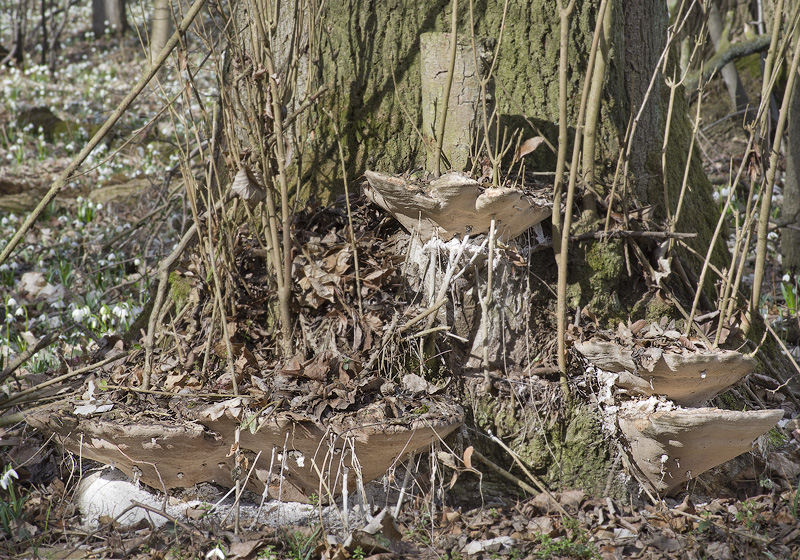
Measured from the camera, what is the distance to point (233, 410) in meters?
2.28

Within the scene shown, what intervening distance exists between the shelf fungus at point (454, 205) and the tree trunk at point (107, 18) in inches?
585

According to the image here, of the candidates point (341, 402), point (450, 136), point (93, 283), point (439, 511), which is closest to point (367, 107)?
point (450, 136)

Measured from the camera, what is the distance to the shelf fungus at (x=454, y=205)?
7.59 feet

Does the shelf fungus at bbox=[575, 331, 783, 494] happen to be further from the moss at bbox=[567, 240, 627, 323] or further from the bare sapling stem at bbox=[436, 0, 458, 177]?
the bare sapling stem at bbox=[436, 0, 458, 177]

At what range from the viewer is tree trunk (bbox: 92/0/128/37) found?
1470 centimetres

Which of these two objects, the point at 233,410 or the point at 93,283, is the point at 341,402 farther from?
the point at 93,283

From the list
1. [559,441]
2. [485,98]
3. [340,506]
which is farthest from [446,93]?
[340,506]

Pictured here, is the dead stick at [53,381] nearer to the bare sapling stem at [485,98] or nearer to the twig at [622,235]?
the bare sapling stem at [485,98]

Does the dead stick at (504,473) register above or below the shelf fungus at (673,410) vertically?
below

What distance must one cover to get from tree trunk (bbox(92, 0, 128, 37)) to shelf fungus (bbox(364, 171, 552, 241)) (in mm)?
14852

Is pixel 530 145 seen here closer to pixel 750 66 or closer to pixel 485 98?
pixel 485 98

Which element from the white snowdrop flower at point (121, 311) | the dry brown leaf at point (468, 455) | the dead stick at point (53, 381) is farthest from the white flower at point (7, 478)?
the dry brown leaf at point (468, 455)

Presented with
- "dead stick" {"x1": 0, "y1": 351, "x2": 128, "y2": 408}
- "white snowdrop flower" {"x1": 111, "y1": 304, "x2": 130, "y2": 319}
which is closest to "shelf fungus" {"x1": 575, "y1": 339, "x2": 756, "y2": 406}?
"dead stick" {"x1": 0, "y1": 351, "x2": 128, "y2": 408}

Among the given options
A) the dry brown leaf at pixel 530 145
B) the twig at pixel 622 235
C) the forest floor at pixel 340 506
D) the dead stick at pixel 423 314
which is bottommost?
the forest floor at pixel 340 506
